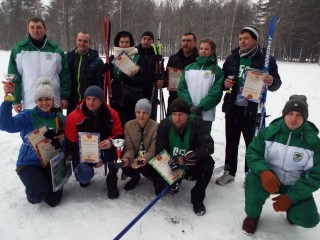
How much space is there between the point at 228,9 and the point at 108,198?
34134mm

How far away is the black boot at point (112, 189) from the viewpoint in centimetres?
341

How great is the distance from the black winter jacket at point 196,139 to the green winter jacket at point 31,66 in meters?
1.88

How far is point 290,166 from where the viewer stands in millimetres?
2805

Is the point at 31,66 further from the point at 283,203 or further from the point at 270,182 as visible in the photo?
the point at 283,203

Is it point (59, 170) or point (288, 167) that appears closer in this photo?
point (288, 167)

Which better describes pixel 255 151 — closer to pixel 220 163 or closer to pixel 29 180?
pixel 220 163

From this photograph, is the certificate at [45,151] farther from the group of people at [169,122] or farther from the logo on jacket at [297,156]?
the logo on jacket at [297,156]

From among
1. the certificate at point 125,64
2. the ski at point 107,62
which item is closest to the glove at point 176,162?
the certificate at point 125,64

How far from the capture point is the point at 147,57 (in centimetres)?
425

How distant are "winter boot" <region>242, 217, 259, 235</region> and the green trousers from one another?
0.17 ft

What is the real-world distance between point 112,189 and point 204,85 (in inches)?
76.1

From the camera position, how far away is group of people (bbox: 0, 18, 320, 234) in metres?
2.75

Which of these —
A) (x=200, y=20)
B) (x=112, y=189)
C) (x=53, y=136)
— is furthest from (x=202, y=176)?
(x=200, y=20)

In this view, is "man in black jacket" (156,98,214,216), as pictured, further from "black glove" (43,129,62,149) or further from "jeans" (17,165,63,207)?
"jeans" (17,165,63,207)
